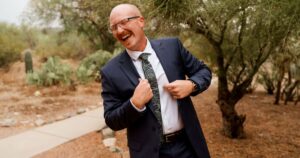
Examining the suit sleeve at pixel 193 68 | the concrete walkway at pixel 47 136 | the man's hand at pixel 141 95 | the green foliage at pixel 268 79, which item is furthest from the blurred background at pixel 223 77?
the man's hand at pixel 141 95

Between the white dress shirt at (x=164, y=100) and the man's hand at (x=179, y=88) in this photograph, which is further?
the white dress shirt at (x=164, y=100)

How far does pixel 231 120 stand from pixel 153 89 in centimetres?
319

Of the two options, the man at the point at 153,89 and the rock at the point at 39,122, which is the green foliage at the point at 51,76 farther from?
the man at the point at 153,89

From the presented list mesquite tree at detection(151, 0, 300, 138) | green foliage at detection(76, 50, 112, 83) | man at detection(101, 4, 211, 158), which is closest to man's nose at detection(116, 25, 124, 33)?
man at detection(101, 4, 211, 158)

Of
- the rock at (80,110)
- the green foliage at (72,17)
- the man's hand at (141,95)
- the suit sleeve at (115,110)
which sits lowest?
the rock at (80,110)

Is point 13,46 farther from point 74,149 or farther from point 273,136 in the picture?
point 273,136

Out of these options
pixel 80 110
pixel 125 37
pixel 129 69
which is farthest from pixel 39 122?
pixel 125 37

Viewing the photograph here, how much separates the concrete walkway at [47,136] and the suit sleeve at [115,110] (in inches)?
130

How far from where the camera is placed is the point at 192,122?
7.52 feet

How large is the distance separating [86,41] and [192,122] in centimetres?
1740

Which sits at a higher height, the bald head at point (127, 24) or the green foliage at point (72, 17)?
the green foliage at point (72, 17)

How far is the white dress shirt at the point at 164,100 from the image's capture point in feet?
7.29

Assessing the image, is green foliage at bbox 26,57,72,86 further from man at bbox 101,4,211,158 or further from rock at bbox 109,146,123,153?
man at bbox 101,4,211,158

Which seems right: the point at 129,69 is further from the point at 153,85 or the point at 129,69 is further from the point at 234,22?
the point at 234,22
